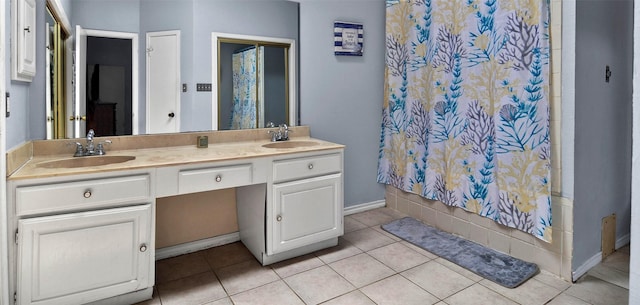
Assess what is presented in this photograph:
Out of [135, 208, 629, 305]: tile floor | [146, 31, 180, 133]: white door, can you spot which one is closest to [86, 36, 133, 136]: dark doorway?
[146, 31, 180, 133]: white door

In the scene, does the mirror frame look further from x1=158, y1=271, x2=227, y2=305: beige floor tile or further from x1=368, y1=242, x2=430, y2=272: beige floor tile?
x1=368, y1=242, x2=430, y2=272: beige floor tile

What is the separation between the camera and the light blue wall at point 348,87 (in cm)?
305

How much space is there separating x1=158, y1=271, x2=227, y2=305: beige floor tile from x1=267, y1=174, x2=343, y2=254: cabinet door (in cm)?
38

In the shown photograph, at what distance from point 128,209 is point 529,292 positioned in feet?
6.95

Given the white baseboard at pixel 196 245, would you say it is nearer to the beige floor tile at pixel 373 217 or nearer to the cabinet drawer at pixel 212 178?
the cabinet drawer at pixel 212 178

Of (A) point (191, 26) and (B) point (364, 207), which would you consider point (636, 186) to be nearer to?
(A) point (191, 26)

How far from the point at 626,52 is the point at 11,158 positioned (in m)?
3.53

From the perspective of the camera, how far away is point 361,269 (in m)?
2.31

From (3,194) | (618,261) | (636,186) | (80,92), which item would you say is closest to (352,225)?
(618,261)

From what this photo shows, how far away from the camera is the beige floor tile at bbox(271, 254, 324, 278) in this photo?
2.27 m

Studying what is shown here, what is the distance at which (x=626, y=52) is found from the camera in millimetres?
2473

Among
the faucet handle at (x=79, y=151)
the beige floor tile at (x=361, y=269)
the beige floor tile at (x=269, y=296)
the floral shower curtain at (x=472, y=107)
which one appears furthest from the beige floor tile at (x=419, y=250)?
the faucet handle at (x=79, y=151)

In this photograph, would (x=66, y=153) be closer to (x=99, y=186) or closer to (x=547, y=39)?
(x=99, y=186)

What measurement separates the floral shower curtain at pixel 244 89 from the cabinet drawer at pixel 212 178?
65cm
